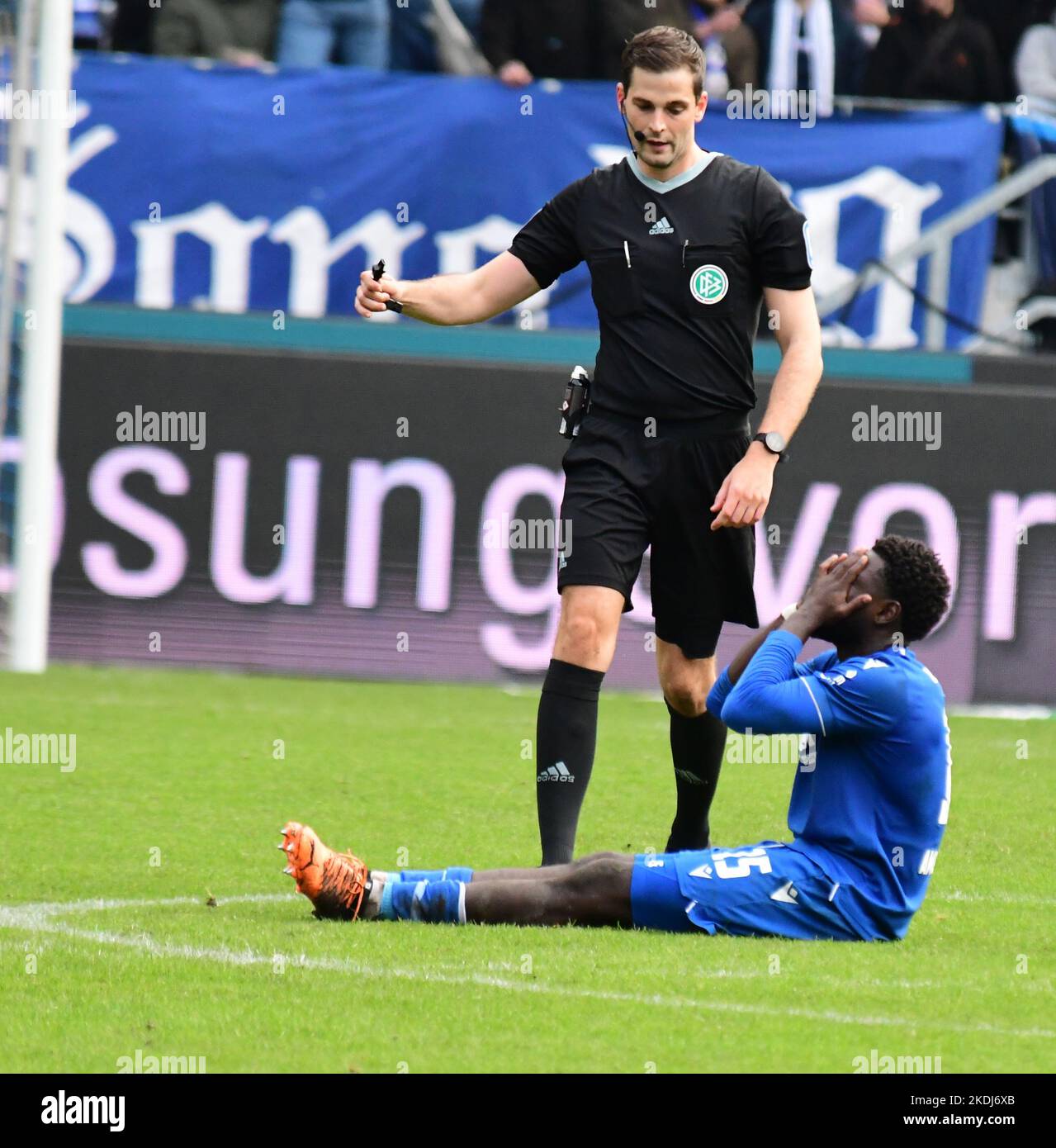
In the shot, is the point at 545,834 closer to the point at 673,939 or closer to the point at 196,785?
the point at 673,939

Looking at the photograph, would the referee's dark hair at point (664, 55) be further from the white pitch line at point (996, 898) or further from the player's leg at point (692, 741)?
the white pitch line at point (996, 898)

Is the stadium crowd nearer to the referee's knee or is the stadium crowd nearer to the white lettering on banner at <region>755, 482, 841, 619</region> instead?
the white lettering on banner at <region>755, 482, 841, 619</region>

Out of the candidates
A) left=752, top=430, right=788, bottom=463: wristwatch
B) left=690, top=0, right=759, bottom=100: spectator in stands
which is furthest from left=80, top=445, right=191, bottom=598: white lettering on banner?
left=752, top=430, right=788, bottom=463: wristwatch

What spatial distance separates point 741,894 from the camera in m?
5.18

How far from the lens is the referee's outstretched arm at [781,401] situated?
5.75m

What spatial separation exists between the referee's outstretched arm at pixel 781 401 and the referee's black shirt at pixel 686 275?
0.22 feet

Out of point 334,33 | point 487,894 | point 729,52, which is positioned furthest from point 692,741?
point 334,33

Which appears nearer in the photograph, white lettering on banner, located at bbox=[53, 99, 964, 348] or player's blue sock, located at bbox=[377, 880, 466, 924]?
player's blue sock, located at bbox=[377, 880, 466, 924]

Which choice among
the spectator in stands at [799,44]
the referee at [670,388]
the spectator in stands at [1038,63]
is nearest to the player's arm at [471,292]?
the referee at [670,388]

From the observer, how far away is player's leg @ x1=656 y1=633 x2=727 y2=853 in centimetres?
616

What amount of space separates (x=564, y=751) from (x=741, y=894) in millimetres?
797

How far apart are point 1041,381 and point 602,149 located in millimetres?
2770

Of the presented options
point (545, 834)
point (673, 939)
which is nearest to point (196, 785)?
point (545, 834)

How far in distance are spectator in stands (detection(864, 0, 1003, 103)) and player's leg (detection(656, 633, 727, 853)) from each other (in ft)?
26.3
